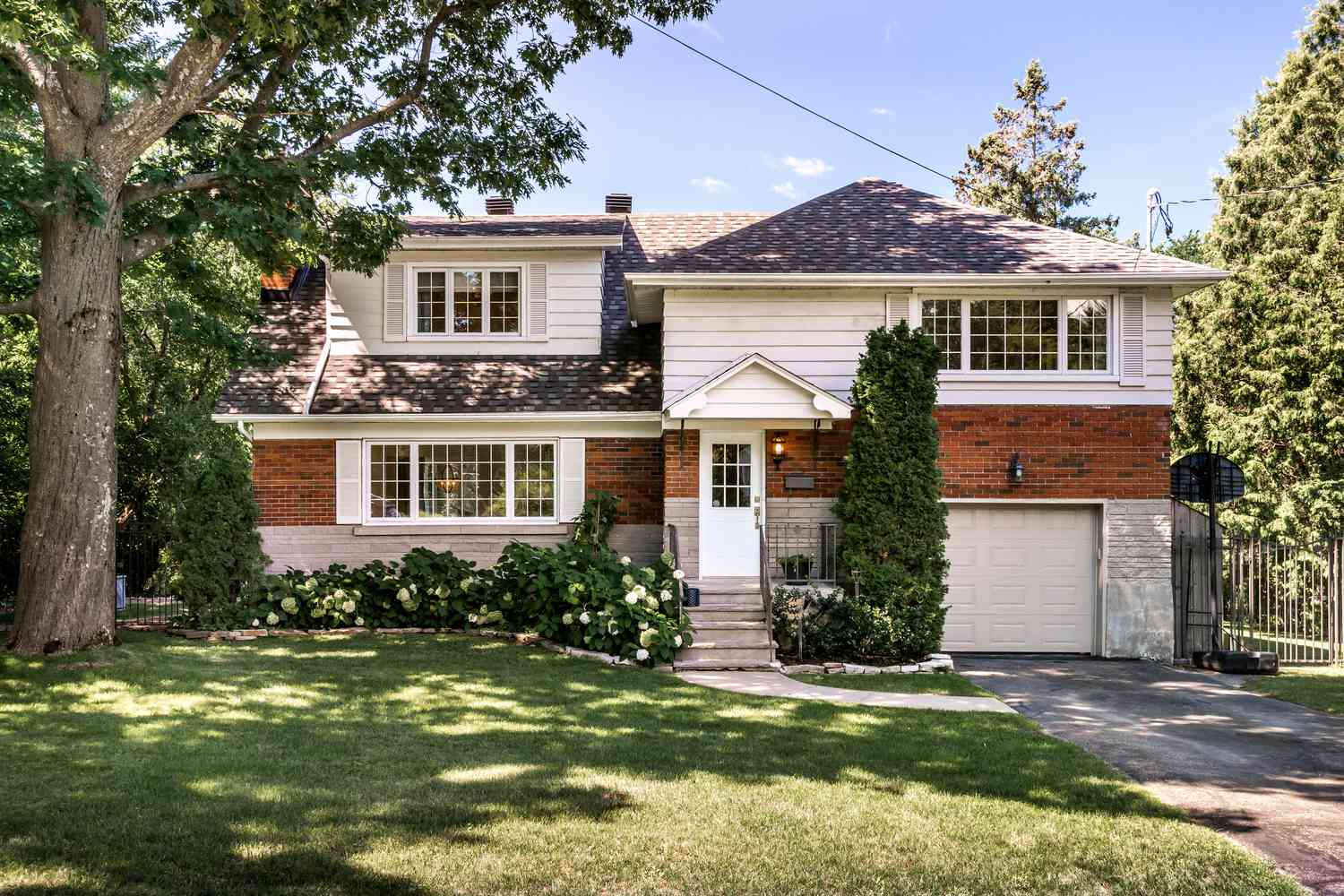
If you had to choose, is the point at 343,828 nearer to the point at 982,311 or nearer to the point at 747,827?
the point at 747,827

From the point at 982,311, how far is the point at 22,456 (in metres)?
16.0

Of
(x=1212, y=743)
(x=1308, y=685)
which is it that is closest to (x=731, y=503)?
(x=1212, y=743)

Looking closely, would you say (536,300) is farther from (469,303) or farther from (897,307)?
(897,307)

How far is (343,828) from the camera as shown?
5.12 m

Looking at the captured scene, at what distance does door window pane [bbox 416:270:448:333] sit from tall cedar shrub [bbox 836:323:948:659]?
23.8 ft

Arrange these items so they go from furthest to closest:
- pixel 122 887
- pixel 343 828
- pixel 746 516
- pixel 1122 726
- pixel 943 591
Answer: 1. pixel 746 516
2. pixel 943 591
3. pixel 1122 726
4. pixel 343 828
5. pixel 122 887

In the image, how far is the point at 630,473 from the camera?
1439 centimetres

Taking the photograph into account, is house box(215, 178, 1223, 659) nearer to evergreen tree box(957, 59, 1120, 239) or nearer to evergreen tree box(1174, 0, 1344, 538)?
evergreen tree box(1174, 0, 1344, 538)

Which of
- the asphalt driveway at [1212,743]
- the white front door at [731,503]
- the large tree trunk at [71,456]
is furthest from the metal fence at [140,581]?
the asphalt driveway at [1212,743]

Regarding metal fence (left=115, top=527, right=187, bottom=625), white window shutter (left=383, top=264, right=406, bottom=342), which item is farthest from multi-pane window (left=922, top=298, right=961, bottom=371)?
metal fence (left=115, top=527, right=187, bottom=625)

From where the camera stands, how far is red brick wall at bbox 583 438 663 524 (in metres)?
14.4

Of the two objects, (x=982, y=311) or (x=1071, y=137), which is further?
(x=1071, y=137)

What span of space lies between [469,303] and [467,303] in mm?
30

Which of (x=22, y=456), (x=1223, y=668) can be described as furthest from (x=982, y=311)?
(x=22, y=456)
